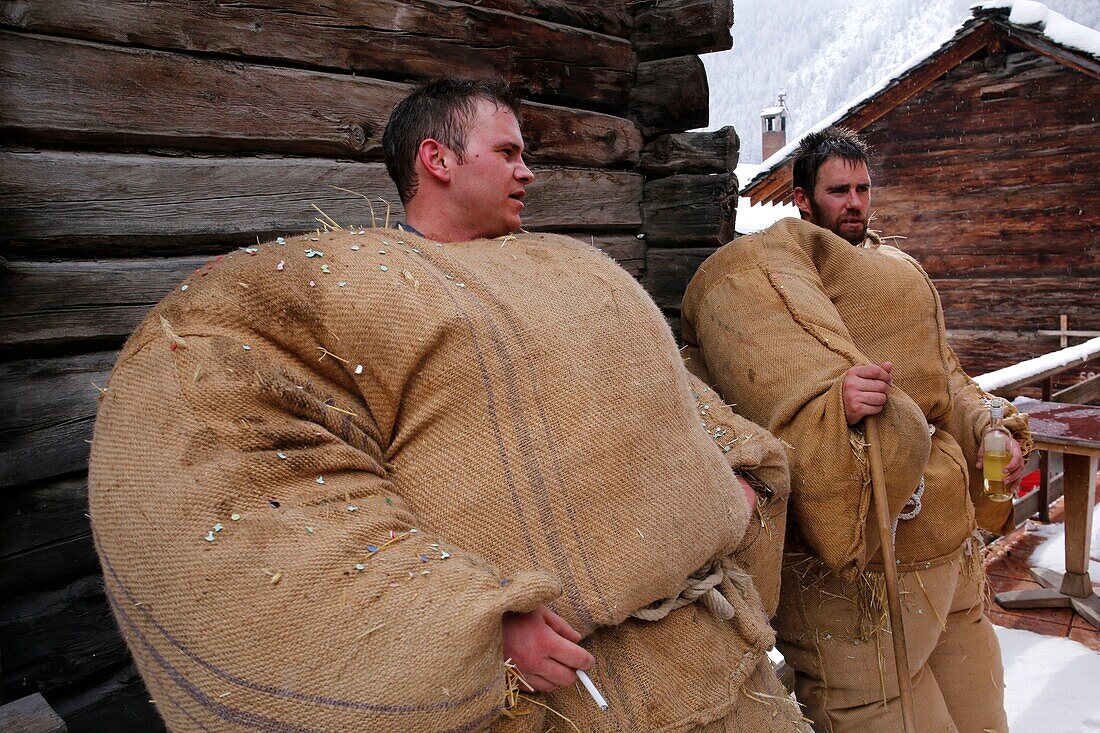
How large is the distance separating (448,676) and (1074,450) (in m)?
4.02

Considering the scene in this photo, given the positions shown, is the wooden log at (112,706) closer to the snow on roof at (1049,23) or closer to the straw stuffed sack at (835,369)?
the straw stuffed sack at (835,369)

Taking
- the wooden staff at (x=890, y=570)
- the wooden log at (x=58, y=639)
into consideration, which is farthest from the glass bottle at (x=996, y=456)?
the wooden log at (x=58, y=639)

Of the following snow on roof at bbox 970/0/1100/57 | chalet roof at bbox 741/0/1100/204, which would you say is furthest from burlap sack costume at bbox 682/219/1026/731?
snow on roof at bbox 970/0/1100/57

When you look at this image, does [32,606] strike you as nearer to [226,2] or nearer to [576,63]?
[226,2]

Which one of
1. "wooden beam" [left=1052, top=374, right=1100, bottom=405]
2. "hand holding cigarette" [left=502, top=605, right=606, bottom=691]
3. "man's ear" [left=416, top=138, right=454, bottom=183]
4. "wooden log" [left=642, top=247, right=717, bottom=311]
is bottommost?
"wooden beam" [left=1052, top=374, right=1100, bottom=405]

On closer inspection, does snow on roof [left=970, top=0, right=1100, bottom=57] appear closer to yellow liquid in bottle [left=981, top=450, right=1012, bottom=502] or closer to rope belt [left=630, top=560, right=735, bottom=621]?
yellow liquid in bottle [left=981, top=450, right=1012, bottom=502]

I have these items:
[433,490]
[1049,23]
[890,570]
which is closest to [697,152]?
[890,570]

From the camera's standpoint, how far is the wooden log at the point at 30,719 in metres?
1.44

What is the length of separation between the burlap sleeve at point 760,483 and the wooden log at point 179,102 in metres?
1.40

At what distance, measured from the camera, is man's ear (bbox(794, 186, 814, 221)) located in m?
3.05

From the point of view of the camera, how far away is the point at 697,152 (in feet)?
10.8

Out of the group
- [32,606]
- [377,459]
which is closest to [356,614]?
[377,459]

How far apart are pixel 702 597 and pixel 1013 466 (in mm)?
1638

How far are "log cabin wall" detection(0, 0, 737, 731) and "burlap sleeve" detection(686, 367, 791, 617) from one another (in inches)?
52.0
